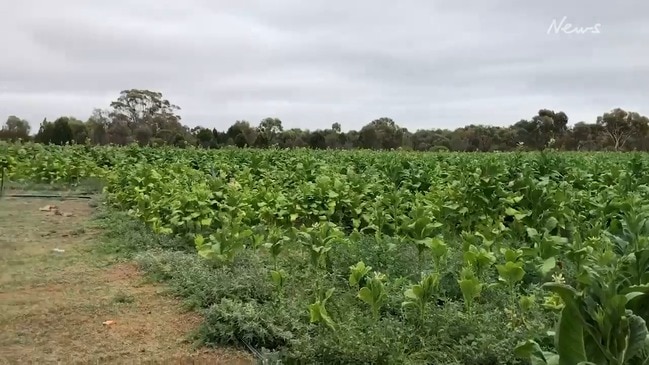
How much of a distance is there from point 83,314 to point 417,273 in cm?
233

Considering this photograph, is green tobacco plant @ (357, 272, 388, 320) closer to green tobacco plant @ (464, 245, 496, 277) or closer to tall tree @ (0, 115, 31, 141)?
green tobacco plant @ (464, 245, 496, 277)

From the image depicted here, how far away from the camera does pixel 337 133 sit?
130 ft

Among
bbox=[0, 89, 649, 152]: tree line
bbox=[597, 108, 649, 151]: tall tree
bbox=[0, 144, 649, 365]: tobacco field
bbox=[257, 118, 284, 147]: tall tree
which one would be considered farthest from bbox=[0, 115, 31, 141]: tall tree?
bbox=[597, 108, 649, 151]: tall tree

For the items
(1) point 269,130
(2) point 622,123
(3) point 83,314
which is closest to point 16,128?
(1) point 269,130

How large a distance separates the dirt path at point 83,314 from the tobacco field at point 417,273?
0.68 feet

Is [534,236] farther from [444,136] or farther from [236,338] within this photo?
[444,136]

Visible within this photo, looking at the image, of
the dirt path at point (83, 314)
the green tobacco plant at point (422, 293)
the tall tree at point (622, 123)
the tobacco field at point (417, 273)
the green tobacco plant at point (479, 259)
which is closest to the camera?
the tobacco field at point (417, 273)

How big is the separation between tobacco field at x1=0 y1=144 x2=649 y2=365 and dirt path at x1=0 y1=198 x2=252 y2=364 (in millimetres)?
206

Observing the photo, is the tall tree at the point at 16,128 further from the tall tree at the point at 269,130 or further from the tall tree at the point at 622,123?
the tall tree at the point at 622,123

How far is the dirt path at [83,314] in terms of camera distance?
345 centimetres

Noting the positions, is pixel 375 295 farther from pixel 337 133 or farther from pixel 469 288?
pixel 337 133

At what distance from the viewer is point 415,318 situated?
369cm

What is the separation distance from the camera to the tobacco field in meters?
2.30

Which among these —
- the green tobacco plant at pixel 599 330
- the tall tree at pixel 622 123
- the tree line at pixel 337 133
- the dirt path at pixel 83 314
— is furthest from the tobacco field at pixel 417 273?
the tall tree at pixel 622 123
